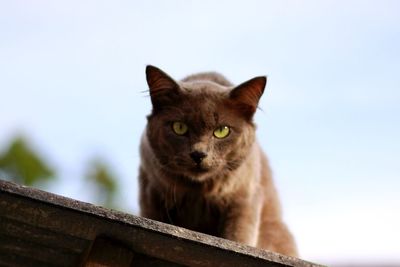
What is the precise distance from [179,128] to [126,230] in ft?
4.67

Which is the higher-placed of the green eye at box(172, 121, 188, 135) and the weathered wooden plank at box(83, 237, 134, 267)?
the green eye at box(172, 121, 188, 135)

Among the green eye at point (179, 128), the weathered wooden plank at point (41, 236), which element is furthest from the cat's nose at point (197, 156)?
the weathered wooden plank at point (41, 236)

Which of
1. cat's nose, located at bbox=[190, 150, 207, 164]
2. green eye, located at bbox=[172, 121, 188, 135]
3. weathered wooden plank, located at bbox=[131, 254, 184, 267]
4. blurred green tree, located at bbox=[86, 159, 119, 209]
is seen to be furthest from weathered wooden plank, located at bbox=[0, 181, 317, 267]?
blurred green tree, located at bbox=[86, 159, 119, 209]

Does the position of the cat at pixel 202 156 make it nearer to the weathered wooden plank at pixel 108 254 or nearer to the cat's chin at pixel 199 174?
the cat's chin at pixel 199 174

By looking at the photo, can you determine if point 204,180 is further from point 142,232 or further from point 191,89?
point 142,232

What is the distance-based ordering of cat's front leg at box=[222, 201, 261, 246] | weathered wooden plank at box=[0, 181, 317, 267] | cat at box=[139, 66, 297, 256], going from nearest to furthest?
weathered wooden plank at box=[0, 181, 317, 267] → cat at box=[139, 66, 297, 256] → cat's front leg at box=[222, 201, 261, 246]

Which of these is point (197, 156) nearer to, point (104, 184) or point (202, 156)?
point (202, 156)

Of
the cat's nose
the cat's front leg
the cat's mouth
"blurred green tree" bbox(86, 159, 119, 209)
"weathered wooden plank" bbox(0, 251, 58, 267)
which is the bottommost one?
"weathered wooden plank" bbox(0, 251, 58, 267)

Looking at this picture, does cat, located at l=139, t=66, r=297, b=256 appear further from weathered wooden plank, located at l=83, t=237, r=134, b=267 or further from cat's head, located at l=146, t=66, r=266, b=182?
weathered wooden plank, located at l=83, t=237, r=134, b=267

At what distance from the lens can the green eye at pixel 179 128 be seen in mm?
3975

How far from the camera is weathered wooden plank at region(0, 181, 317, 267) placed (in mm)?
2518

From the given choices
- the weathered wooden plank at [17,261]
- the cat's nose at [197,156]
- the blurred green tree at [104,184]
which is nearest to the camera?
the weathered wooden plank at [17,261]

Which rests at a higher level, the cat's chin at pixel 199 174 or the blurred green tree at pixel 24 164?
the blurred green tree at pixel 24 164

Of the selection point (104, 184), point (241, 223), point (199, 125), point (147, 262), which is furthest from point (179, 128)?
point (104, 184)
